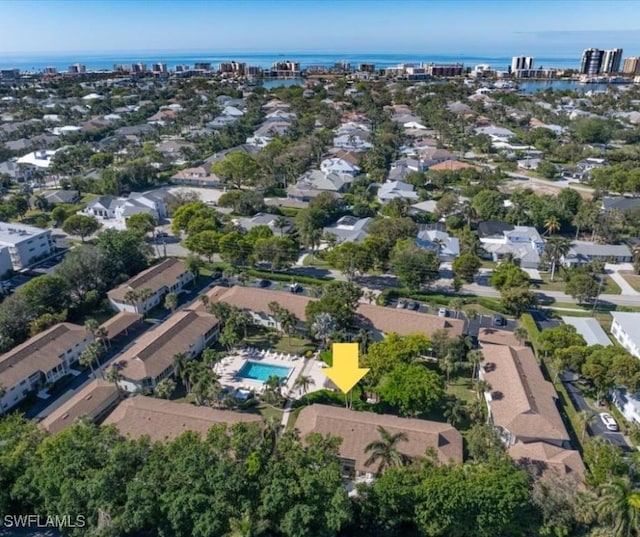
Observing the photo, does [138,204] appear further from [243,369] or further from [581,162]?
[581,162]

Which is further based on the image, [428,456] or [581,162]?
[581,162]

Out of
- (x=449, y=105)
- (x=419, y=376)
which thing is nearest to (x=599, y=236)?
(x=419, y=376)

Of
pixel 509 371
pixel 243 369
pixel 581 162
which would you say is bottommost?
pixel 243 369

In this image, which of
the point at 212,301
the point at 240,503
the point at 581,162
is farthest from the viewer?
the point at 581,162

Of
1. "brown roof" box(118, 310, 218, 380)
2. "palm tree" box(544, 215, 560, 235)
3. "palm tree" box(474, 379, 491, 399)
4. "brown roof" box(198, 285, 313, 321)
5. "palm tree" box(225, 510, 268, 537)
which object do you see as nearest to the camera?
"palm tree" box(225, 510, 268, 537)

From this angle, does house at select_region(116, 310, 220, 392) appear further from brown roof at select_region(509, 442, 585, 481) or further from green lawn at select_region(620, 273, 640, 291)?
green lawn at select_region(620, 273, 640, 291)

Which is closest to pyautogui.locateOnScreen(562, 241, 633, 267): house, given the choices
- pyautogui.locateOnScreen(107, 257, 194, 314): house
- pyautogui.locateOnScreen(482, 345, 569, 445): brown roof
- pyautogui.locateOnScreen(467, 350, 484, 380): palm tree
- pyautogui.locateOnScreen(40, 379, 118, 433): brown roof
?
pyautogui.locateOnScreen(482, 345, 569, 445): brown roof
